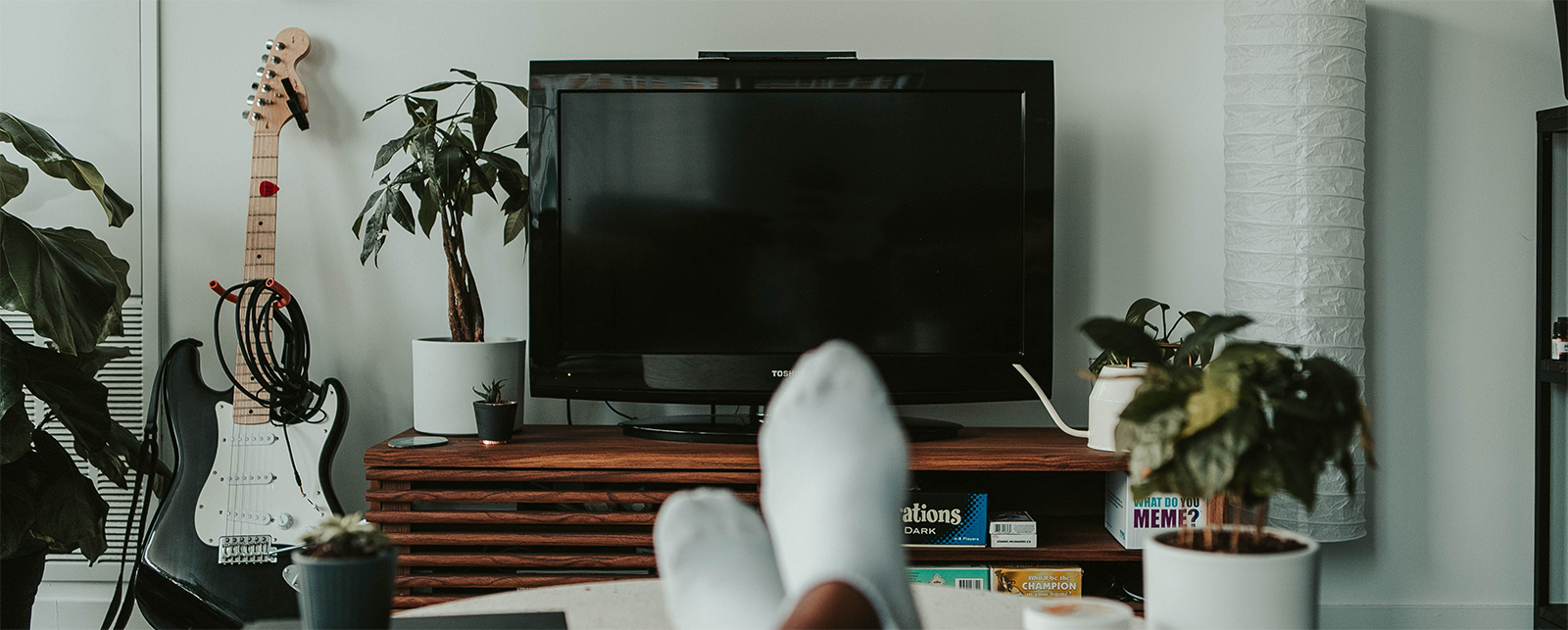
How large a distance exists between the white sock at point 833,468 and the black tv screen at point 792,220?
3.57 feet

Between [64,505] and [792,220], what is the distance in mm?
1208

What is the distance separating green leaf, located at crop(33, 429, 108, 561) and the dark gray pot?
1193 millimetres

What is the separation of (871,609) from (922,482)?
114cm

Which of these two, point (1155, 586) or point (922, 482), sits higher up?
point (1155, 586)

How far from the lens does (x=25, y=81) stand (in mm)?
1932

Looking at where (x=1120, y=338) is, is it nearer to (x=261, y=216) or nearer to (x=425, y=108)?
(x=425, y=108)

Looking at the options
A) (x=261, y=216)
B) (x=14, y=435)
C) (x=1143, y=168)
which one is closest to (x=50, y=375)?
(x=14, y=435)

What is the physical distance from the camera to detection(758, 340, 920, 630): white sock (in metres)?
0.59

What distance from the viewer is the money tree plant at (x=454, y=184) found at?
1.67 meters

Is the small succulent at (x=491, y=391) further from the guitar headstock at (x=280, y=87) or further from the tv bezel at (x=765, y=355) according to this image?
the guitar headstock at (x=280, y=87)

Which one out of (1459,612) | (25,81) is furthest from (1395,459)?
(25,81)

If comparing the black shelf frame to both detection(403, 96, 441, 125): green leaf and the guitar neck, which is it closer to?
detection(403, 96, 441, 125): green leaf

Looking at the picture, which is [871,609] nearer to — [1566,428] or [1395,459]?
[1395,459]

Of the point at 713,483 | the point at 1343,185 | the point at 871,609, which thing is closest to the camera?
the point at 871,609
